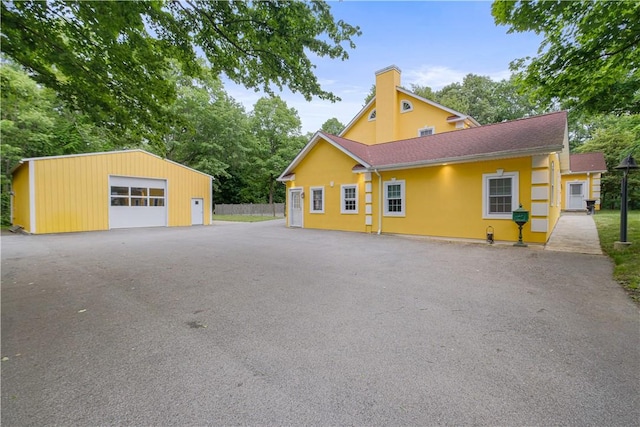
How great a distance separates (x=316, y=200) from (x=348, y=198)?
220 centimetres

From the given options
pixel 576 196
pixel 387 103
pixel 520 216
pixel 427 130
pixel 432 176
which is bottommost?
pixel 520 216

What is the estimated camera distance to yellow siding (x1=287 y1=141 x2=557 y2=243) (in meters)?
9.80

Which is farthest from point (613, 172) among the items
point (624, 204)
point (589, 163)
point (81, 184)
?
point (81, 184)

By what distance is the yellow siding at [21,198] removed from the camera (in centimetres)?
1425

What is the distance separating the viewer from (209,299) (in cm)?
433

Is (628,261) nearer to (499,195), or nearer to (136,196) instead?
(499,195)

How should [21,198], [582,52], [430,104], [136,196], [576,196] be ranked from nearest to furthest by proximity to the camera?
[582,52], [21,198], [136,196], [430,104], [576,196]

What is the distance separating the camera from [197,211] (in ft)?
65.6

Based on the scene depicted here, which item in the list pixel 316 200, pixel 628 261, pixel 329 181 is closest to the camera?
pixel 628 261

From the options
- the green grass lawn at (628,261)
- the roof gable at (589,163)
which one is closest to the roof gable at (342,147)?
the green grass lawn at (628,261)

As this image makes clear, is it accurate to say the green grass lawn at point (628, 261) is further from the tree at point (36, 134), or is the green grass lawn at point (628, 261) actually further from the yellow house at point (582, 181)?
the tree at point (36, 134)

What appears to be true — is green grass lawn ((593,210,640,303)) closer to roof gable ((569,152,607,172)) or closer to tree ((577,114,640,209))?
roof gable ((569,152,607,172))

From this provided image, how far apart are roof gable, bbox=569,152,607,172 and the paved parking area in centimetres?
1921

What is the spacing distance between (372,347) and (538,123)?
37.7ft
